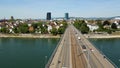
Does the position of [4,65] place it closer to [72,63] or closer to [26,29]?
[72,63]

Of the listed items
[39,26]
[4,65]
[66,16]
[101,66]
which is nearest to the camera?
[101,66]

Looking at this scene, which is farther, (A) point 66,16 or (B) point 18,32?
(A) point 66,16

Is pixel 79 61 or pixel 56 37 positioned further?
pixel 56 37

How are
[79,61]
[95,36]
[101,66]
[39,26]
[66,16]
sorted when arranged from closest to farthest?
[101,66] → [79,61] → [95,36] → [39,26] → [66,16]

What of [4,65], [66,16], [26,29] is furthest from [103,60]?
[66,16]

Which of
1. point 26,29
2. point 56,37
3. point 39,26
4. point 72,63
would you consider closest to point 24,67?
point 72,63

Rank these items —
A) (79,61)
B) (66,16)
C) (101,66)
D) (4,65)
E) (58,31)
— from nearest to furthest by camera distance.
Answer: (101,66) → (79,61) → (4,65) → (58,31) → (66,16)

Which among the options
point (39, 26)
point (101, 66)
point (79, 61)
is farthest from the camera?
point (39, 26)

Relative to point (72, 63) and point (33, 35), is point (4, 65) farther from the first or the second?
point (33, 35)
